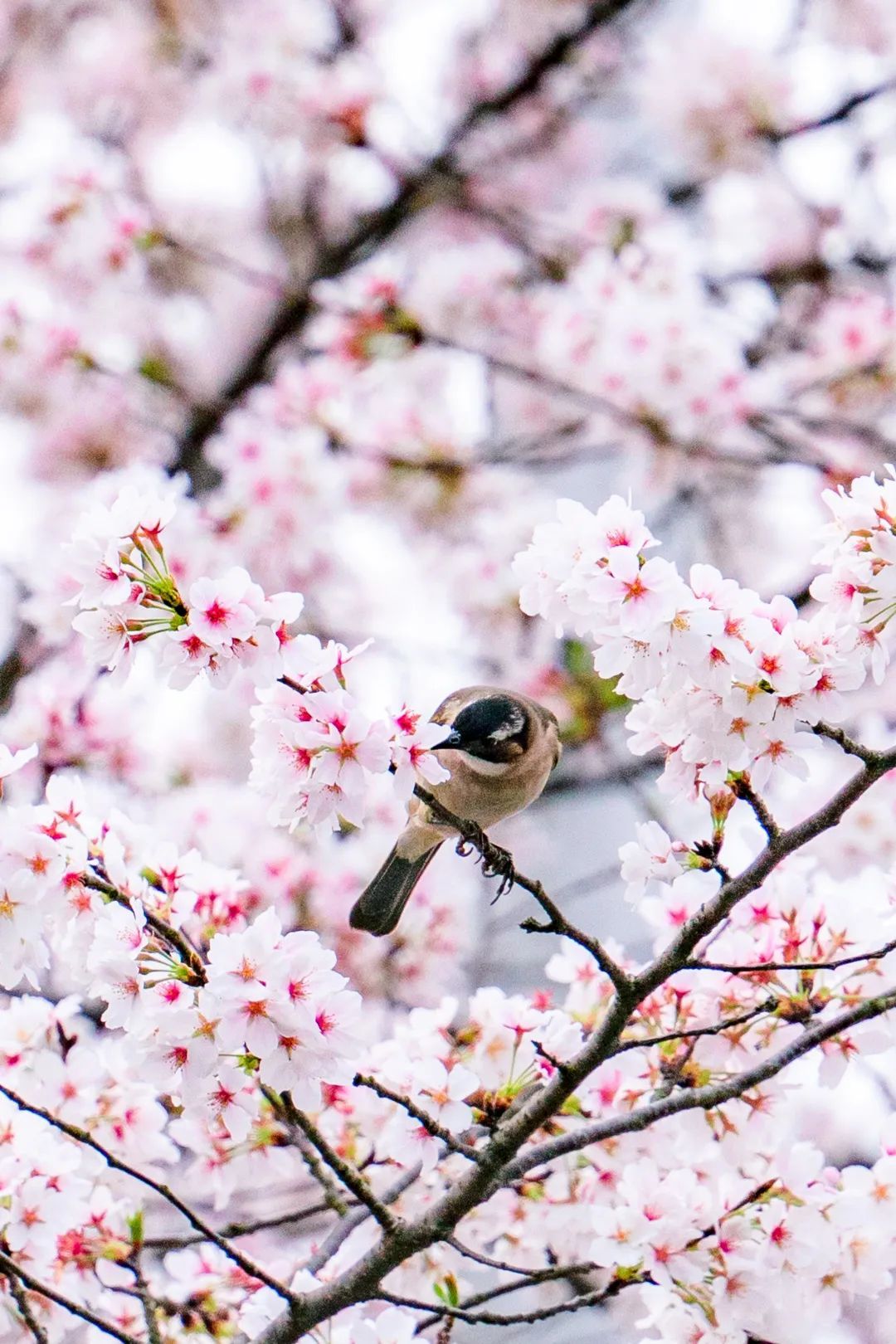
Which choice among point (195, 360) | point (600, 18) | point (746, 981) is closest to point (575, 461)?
point (600, 18)

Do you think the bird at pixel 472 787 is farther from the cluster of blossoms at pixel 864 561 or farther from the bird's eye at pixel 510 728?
the cluster of blossoms at pixel 864 561

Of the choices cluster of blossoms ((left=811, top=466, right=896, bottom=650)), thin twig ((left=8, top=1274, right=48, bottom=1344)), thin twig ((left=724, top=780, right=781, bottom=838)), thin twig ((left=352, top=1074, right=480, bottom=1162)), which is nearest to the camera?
cluster of blossoms ((left=811, top=466, right=896, bottom=650))

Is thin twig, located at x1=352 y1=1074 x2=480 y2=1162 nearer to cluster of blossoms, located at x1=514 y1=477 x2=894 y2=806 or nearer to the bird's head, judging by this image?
cluster of blossoms, located at x1=514 y1=477 x2=894 y2=806

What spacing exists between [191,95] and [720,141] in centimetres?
289

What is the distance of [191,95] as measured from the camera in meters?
7.87

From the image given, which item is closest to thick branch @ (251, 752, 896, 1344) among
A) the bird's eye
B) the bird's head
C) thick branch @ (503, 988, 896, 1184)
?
thick branch @ (503, 988, 896, 1184)

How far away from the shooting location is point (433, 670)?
18.8 ft

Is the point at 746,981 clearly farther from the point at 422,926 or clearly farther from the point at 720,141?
the point at 720,141

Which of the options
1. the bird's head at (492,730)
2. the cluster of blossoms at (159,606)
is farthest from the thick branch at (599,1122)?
the bird's head at (492,730)

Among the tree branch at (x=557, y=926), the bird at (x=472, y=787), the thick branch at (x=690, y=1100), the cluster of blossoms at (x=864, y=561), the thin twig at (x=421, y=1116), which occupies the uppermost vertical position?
the bird at (x=472, y=787)

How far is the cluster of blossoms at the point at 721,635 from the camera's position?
1714mm

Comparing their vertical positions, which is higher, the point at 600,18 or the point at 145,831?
the point at 600,18

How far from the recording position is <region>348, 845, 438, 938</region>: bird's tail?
9.57 feet

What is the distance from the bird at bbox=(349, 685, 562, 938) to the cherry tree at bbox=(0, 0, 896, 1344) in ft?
0.56
